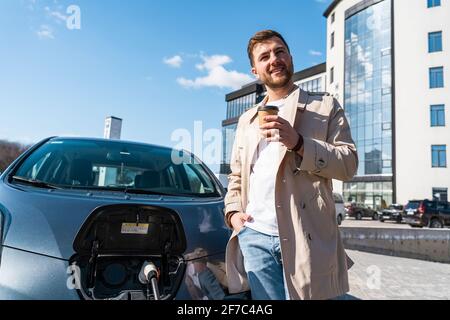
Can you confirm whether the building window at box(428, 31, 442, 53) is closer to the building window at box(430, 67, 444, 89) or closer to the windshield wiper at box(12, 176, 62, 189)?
the building window at box(430, 67, 444, 89)

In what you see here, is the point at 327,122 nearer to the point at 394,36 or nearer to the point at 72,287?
the point at 72,287

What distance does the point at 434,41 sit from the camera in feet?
99.8

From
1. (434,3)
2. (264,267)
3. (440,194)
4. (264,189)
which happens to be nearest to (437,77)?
(434,3)

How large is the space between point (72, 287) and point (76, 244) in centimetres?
19

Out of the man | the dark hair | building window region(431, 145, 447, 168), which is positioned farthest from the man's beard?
building window region(431, 145, 447, 168)

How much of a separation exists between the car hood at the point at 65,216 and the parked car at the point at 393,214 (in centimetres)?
2463

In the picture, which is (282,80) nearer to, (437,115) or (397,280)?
(397,280)

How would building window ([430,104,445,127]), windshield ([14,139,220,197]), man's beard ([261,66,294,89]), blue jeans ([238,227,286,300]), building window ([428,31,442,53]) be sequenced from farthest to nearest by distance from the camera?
building window ([428,31,442,53]) < building window ([430,104,445,127]) < windshield ([14,139,220,197]) < man's beard ([261,66,294,89]) < blue jeans ([238,227,286,300])

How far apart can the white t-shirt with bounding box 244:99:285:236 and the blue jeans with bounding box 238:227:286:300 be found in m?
0.05

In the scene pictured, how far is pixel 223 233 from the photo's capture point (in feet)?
6.25

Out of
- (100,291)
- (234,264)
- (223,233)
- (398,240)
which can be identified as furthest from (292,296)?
(398,240)

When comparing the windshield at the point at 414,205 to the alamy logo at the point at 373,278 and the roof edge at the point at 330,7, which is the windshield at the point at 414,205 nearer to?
the alamy logo at the point at 373,278

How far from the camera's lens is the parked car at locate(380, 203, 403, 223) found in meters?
23.4
